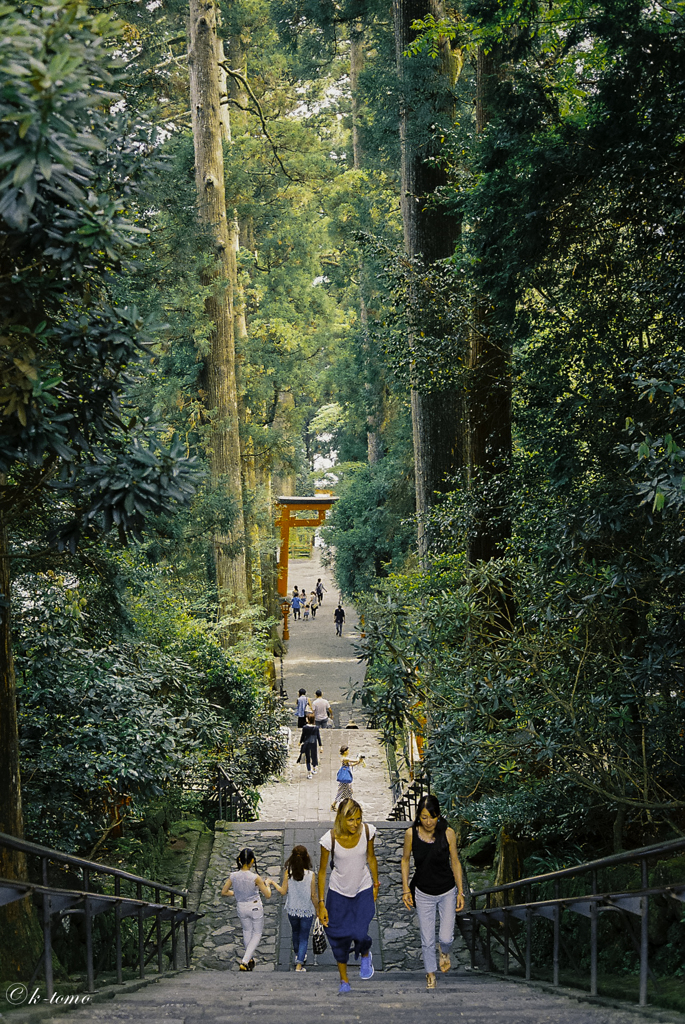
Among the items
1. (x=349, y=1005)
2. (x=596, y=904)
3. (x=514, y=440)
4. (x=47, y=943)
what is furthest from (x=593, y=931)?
(x=514, y=440)

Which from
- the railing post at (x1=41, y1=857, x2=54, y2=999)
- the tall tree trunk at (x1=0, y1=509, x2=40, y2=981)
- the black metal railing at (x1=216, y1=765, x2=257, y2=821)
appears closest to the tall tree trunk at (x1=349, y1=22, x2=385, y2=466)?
the black metal railing at (x1=216, y1=765, x2=257, y2=821)

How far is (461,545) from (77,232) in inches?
229

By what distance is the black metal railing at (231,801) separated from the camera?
44.2 ft

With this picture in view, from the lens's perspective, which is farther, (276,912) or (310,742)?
(310,742)

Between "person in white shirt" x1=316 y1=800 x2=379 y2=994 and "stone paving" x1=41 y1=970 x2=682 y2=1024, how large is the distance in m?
0.36

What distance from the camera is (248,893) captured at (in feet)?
23.4

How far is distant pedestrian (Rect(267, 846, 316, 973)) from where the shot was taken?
271 inches

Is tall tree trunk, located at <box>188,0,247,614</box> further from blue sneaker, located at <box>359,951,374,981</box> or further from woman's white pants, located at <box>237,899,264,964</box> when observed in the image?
blue sneaker, located at <box>359,951,374,981</box>

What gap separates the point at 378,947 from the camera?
30.7 ft

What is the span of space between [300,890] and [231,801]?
23.6 feet

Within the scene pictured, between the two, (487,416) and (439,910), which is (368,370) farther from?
(439,910)

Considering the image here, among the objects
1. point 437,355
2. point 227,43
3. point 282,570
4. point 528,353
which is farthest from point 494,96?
point 282,570

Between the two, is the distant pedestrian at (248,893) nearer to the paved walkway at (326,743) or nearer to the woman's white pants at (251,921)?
the woman's white pants at (251,921)

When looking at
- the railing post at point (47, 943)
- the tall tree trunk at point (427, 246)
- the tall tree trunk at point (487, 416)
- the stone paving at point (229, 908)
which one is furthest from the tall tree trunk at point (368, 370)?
the railing post at point (47, 943)
